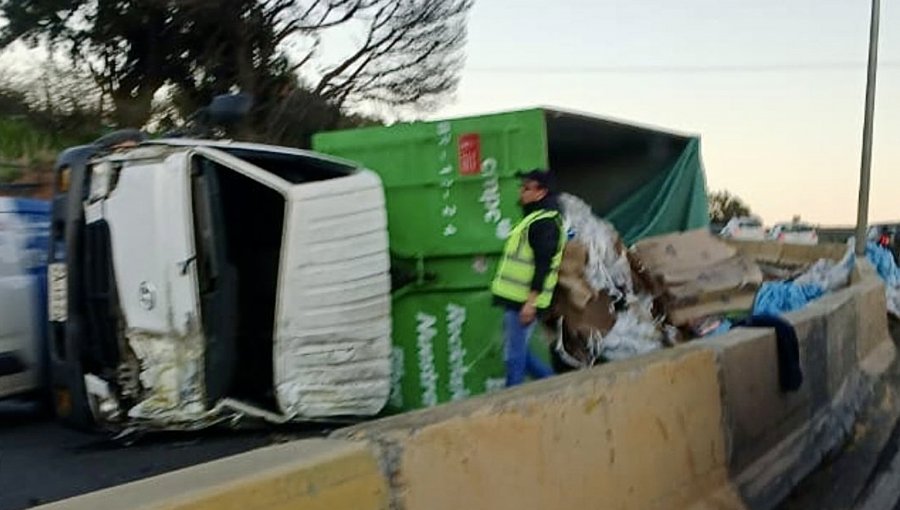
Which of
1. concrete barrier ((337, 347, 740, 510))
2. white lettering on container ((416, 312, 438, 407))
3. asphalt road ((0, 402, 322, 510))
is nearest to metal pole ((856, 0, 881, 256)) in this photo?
white lettering on container ((416, 312, 438, 407))

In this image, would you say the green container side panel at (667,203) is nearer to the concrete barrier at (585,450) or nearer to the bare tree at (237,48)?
the concrete barrier at (585,450)

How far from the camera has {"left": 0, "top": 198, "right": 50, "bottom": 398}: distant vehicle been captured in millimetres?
7539

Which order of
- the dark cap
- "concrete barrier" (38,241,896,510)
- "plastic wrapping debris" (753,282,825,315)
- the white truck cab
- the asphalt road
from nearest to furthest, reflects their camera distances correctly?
"concrete barrier" (38,241,896,510)
the asphalt road
the white truck cab
the dark cap
"plastic wrapping debris" (753,282,825,315)

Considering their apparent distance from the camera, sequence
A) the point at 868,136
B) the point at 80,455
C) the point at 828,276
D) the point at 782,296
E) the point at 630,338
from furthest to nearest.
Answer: the point at 868,136, the point at 828,276, the point at 782,296, the point at 630,338, the point at 80,455

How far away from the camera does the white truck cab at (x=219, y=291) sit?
22.5 ft

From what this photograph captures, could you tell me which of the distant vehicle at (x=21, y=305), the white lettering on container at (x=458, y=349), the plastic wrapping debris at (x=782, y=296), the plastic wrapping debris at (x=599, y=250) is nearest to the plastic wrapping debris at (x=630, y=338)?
the plastic wrapping debris at (x=599, y=250)

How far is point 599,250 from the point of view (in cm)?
924

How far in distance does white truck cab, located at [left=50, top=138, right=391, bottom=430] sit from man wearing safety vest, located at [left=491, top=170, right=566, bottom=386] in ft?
2.98

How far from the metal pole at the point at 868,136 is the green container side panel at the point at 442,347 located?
18.5 metres

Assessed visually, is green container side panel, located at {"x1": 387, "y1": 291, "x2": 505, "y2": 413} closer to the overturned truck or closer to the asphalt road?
the overturned truck

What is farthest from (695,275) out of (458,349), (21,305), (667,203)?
(21,305)

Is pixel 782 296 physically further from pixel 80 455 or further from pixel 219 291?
pixel 80 455

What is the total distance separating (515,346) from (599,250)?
1.52m

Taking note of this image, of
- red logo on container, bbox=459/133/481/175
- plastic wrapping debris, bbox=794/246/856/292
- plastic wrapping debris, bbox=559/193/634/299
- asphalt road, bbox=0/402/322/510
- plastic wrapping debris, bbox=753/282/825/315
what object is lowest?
plastic wrapping debris, bbox=794/246/856/292
